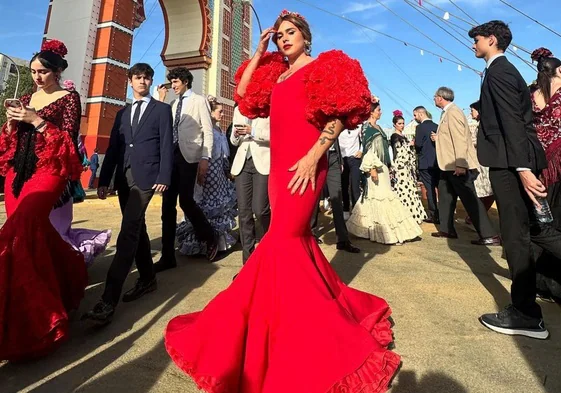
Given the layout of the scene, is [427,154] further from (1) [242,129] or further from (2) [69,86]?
(2) [69,86]

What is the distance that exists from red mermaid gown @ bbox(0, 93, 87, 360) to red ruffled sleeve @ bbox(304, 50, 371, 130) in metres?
1.73

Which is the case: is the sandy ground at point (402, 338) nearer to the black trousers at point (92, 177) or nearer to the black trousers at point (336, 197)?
the black trousers at point (336, 197)

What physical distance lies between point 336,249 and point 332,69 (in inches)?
126

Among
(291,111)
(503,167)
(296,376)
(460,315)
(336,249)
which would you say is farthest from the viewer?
(336,249)

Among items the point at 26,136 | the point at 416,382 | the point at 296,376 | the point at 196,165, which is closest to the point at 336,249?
the point at 196,165

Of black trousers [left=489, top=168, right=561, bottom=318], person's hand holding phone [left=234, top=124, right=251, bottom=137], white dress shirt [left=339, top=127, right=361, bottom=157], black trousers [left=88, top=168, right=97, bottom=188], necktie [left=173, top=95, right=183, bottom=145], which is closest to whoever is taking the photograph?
black trousers [left=489, top=168, right=561, bottom=318]

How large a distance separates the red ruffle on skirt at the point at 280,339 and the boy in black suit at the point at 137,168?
3.17 feet

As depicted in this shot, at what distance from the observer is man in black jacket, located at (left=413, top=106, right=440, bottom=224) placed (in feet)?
22.7

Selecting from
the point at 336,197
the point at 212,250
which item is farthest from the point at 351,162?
the point at 212,250

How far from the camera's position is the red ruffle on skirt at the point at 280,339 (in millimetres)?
1593

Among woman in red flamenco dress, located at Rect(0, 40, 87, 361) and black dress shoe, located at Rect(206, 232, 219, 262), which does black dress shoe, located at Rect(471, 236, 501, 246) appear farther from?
woman in red flamenco dress, located at Rect(0, 40, 87, 361)

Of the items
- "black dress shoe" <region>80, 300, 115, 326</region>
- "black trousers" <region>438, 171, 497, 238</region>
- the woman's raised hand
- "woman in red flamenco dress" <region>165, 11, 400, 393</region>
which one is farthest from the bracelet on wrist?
"black trousers" <region>438, 171, 497, 238</region>

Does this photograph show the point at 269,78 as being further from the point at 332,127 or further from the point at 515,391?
the point at 515,391

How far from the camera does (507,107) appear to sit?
231 cm
